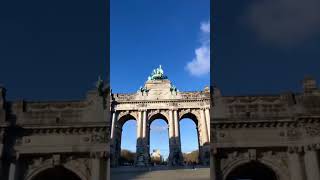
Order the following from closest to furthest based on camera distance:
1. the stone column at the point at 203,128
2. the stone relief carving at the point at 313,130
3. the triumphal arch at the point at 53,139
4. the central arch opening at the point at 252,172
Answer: the stone relief carving at the point at 313,130
the triumphal arch at the point at 53,139
the central arch opening at the point at 252,172
the stone column at the point at 203,128

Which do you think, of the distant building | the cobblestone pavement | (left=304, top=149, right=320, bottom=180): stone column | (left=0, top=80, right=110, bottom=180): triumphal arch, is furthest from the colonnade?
(left=304, top=149, right=320, bottom=180): stone column

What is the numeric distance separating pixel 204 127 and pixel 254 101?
41.3 m

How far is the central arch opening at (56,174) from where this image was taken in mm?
26342

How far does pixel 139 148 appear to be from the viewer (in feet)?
216

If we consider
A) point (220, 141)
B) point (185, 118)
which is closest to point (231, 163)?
point (220, 141)

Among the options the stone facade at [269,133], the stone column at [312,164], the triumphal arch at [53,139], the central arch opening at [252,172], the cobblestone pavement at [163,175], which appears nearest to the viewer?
the stone column at [312,164]

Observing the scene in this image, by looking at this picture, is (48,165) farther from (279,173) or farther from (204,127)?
(204,127)

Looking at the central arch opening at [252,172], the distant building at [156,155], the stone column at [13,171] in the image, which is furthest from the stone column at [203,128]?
the stone column at [13,171]

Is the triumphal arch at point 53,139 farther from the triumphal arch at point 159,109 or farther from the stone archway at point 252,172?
the triumphal arch at point 159,109

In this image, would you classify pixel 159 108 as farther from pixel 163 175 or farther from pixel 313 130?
pixel 313 130

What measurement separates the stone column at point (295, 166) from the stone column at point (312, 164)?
428mm

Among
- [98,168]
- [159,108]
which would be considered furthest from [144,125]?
[98,168]

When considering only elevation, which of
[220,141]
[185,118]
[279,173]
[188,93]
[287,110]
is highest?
[188,93]

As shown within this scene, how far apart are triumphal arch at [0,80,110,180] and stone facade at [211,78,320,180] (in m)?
7.56
